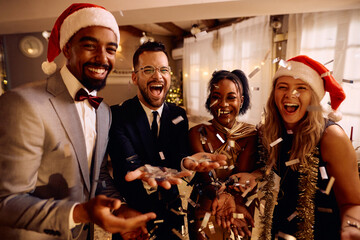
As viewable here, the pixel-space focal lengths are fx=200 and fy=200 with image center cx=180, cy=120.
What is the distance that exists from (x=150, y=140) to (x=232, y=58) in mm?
4656

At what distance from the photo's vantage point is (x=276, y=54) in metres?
4.70

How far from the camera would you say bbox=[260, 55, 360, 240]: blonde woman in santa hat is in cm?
142

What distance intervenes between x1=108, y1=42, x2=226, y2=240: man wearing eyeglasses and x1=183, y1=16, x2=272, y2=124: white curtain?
2.94 m

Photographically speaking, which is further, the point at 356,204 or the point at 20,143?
the point at 356,204

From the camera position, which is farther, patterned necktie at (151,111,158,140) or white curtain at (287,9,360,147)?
white curtain at (287,9,360,147)

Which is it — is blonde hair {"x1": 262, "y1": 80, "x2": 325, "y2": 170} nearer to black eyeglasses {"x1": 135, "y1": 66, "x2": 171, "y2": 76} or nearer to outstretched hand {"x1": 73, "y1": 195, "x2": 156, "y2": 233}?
black eyeglasses {"x1": 135, "y1": 66, "x2": 171, "y2": 76}

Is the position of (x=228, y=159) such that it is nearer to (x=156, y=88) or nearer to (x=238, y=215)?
(x=238, y=215)

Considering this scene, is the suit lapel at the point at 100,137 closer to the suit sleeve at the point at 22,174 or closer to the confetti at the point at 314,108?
the suit sleeve at the point at 22,174

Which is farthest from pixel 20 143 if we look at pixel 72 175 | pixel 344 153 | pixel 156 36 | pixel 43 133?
pixel 156 36

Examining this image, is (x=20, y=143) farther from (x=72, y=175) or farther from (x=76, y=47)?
(x=76, y=47)

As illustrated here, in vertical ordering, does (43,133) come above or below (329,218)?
above

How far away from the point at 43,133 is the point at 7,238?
0.64 meters

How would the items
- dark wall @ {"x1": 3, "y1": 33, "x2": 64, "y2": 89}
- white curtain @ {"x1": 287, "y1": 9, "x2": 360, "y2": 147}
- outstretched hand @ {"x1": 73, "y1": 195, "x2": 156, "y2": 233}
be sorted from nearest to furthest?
1. outstretched hand @ {"x1": 73, "y1": 195, "x2": 156, "y2": 233}
2. white curtain @ {"x1": 287, "y1": 9, "x2": 360, "y2": 147}
3. dark wall @ {"x1": 3, "y1": 33, "x2": 64, "y2": 89}

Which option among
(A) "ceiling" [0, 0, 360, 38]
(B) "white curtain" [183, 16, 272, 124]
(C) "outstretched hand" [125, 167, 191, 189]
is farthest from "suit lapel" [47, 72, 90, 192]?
(B) "white curtain" [183, 16, 272, 124]
